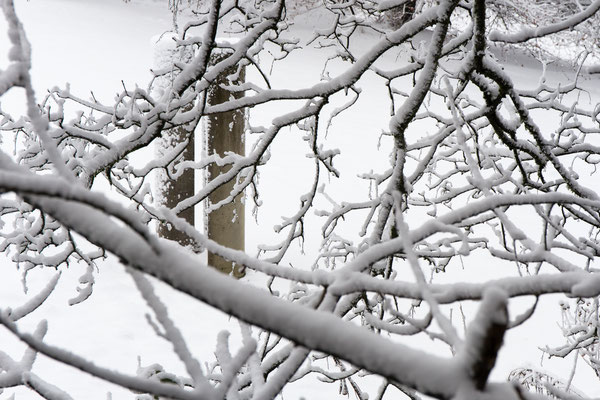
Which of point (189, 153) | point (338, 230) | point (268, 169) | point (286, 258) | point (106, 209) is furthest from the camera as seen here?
point (268, 169)

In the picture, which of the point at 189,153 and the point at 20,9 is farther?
the point at 20,9

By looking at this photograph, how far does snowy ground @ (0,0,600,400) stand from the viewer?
4.41 metres

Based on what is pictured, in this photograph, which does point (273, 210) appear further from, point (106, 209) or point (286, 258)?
point (106, 209)

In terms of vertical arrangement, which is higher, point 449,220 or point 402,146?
point 402,146

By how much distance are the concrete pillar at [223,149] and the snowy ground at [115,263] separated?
635 millimetres

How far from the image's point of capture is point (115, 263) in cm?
602

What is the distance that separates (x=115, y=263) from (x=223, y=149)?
191 cm

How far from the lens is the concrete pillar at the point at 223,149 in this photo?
15.7 ft

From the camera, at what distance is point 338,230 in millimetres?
6961

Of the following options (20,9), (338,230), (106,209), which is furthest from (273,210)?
(20,9)

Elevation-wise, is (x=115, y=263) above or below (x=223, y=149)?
below

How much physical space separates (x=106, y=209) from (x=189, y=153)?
14.8 feet

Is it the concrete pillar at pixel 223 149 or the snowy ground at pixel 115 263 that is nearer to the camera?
the snowy ground at pixel 115 263

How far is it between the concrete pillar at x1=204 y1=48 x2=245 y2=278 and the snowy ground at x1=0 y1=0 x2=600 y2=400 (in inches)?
25.0
